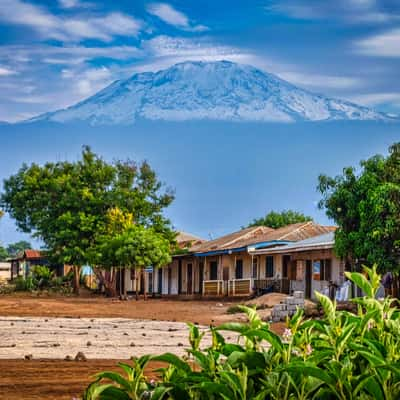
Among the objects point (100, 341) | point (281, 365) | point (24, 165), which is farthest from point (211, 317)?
point (24, 165)

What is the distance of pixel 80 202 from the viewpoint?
173ft

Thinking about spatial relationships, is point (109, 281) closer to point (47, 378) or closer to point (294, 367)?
point (47, 378)

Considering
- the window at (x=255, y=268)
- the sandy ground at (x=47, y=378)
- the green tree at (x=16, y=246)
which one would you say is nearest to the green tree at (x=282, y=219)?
the window at (x=255, y=268)

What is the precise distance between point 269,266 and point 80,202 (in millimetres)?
15519

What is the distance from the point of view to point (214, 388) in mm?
3664

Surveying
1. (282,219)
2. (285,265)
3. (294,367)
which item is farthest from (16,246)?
(294,367)

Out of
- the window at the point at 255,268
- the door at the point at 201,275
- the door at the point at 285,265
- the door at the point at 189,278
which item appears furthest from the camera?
the door at the point at 189,278

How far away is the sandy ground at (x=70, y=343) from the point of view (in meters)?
10.3

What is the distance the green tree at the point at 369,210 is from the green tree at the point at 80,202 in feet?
81.8

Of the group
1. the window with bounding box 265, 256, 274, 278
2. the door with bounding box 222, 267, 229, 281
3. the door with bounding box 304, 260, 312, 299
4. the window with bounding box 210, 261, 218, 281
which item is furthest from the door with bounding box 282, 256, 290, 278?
the window with bounding box 210, 261, 218, 281

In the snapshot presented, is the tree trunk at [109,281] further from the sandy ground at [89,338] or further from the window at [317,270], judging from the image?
the sandy ground at [89,338]

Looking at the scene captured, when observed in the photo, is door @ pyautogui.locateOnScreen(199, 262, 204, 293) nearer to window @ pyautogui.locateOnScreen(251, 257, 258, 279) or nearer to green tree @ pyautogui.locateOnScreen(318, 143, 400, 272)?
window @ pyautogui.locateOnScreen(251, 257, 258, 279)

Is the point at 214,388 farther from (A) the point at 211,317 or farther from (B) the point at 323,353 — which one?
(A) the point at 211,317

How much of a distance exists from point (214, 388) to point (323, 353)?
592 millimetres
